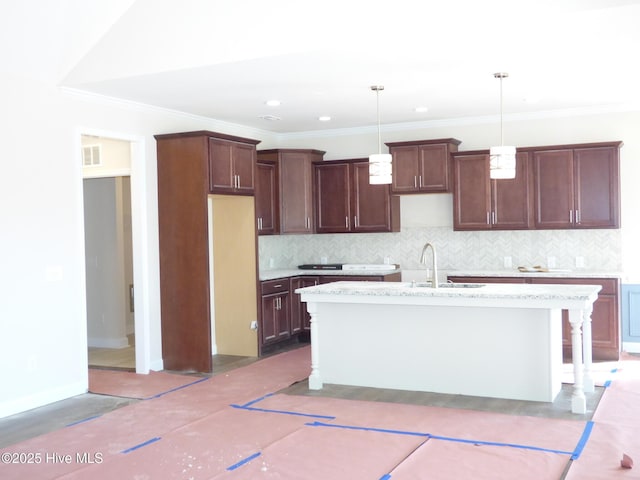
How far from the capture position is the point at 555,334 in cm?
552

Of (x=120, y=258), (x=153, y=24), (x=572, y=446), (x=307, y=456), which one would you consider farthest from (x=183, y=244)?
(x=572, y=446)

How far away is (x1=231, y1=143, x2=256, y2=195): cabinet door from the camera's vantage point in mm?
7273

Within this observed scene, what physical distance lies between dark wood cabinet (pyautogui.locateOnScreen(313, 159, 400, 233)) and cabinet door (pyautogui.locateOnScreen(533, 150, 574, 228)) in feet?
5.83

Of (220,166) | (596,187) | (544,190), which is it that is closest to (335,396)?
(220,166)

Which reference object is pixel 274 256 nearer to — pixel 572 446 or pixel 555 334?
pixel 555 334

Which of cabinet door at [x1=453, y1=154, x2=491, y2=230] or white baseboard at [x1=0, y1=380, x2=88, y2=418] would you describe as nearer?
white baseboard at [x1=0, y1=380, x2=88, y2=418]

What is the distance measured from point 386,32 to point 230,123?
13.0ft

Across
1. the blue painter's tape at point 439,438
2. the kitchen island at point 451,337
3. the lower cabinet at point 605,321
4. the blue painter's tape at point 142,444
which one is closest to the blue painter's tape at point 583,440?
the blue painter's tape at point 439,438

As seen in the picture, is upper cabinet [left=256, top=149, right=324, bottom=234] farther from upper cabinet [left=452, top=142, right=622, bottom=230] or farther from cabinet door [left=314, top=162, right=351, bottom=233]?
upper cabinet [left=452, top=142, right=622, bottom=230]

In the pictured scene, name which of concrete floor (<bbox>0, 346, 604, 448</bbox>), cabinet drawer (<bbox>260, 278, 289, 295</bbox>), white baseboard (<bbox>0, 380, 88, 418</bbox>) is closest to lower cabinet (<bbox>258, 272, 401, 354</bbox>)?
cabinet drawer (<bbox>260, 278, 289, 295</bbox>)

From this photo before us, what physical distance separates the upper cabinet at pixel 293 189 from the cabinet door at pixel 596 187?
10.6ft

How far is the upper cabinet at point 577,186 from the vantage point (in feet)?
24.3

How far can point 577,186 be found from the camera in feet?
24.7

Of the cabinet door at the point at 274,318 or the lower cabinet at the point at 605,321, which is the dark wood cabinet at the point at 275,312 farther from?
the lower cabinet at the point at 605,321
